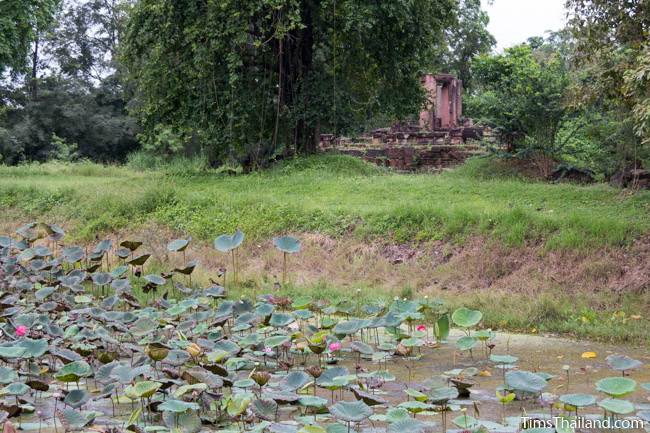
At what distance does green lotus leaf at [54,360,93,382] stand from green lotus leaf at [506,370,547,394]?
98.9 inches

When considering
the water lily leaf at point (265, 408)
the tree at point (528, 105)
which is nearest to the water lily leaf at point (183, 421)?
the water lily leaf at point (265, 408)

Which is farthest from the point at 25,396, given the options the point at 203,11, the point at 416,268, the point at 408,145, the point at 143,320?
the point at 408,145

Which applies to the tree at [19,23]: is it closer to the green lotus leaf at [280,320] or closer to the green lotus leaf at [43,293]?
the green lotus leaf at [43,293]

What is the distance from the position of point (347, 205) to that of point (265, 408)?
8251 mm

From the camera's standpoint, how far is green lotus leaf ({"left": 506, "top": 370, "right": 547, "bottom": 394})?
4441 mm

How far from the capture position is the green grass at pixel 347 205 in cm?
1030

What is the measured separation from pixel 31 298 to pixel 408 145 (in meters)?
16.0

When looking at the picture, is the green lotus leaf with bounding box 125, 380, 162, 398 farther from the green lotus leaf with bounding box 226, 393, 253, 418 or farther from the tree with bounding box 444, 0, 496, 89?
the tree with bounding box 444, 0, 496, 89

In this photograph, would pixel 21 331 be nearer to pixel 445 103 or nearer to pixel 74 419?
pixel 74 419

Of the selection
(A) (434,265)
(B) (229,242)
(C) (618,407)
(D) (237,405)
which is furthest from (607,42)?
(D) (237,405)

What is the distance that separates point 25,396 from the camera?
4.96 meters

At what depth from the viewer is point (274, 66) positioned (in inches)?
705

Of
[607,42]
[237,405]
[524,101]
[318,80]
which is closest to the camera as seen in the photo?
[237,405]

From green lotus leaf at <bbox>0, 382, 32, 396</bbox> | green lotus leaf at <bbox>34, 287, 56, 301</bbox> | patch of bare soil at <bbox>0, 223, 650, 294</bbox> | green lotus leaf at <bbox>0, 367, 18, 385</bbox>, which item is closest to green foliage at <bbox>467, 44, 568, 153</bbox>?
patch of bare soil at <bbox>0, 223, 650, 294</bbox>
